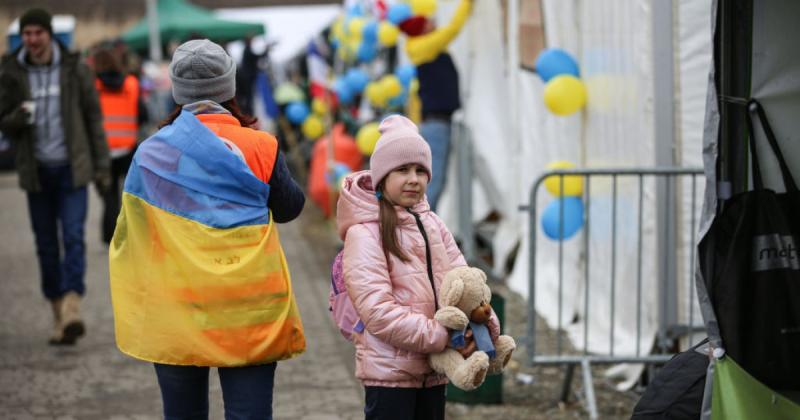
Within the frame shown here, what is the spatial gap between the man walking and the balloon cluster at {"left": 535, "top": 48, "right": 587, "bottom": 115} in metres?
2.91

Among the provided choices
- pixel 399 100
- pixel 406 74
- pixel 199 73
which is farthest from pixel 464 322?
pixel 399 100

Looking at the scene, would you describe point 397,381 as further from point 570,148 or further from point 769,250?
point 570,148

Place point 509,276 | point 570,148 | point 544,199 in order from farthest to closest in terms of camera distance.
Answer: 1. point 509,276
2. point 544,199
3. point 570,148

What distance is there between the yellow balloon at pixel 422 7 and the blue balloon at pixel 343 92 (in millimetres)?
3949

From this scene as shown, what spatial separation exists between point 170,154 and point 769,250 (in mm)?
2019

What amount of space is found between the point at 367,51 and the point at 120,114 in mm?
3574

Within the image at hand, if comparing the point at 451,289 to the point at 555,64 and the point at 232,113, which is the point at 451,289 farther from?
the point at 555,64

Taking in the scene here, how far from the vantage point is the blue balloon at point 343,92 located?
49.0 ft

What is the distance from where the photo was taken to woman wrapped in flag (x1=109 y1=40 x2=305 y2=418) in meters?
4.15

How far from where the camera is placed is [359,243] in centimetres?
415

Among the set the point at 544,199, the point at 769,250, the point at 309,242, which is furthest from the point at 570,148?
the point at 309,242

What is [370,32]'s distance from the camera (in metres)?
13.5

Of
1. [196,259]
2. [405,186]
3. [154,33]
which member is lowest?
[196,259]

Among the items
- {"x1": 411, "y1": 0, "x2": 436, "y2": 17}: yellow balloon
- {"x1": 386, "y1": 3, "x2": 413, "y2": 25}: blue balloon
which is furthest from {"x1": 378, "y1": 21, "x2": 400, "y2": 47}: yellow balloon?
{"x1": 411, "y1": 0, "x2": 436, "y2": 17}: yellow balloon
